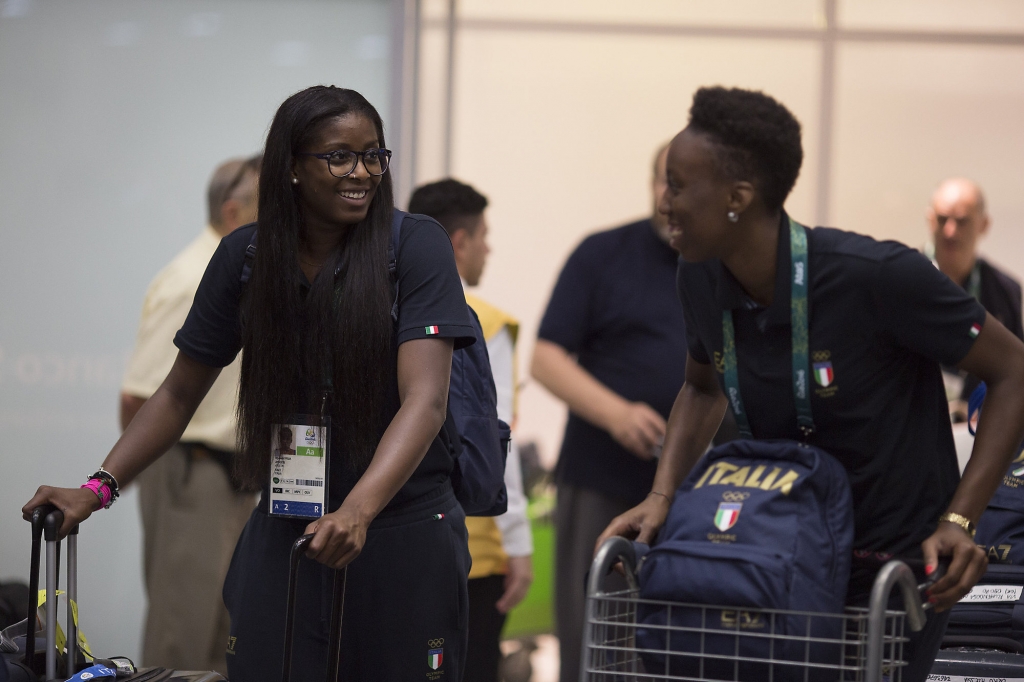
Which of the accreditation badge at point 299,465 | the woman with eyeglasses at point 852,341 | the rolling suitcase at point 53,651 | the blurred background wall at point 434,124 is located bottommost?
the rolling suitcase at point 53,651

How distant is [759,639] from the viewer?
196 cm

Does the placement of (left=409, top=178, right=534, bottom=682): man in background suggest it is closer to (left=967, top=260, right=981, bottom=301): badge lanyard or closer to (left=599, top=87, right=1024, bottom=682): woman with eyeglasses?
(left=599, top=87, right=1024, bottom=682): woman with eyeglasses

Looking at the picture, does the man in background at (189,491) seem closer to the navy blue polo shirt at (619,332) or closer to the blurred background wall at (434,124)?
the blurred background wall at (434,124)

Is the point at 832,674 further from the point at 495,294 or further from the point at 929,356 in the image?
the point at 495,294

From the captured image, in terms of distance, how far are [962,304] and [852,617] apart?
60cm

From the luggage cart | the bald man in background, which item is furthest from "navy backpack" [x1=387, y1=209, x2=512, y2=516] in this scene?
the bald man in background

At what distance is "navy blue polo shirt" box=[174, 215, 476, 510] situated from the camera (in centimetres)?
231

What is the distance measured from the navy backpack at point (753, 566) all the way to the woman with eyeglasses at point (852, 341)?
11cm

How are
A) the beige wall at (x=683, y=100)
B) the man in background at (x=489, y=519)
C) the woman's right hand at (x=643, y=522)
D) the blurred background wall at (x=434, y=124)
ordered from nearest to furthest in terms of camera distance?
1. the woman's right hand at (x=643, y=522)
2. the man in background at (x=489, y=519)
3. the blurred background wall at (x=434, y=124)
4. the beige wall at (x=683, y=100)

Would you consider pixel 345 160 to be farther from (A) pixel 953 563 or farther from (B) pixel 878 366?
(A) pixel 953 563

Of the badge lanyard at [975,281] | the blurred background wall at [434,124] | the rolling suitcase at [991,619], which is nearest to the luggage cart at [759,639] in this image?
the rolling suitcase at [991,619]

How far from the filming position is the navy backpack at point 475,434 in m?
2.60

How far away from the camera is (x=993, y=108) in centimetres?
630

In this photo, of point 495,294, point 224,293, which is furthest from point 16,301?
point 224,293
